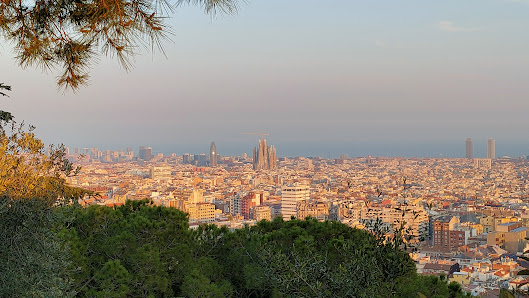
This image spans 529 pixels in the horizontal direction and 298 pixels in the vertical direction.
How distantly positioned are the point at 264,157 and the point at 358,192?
170 feet

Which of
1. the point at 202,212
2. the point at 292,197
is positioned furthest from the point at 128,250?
the point at 292,197

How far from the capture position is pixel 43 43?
2996 mm

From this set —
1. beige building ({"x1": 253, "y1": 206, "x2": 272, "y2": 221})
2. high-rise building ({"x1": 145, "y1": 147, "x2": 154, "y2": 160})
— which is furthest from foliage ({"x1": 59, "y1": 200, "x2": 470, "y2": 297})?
high-rise building ({"x1": 145, "y1": 147, "x2": 154, "y2": 160})

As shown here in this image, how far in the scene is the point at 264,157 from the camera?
200ft

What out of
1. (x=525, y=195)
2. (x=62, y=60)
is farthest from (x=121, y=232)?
(x=525, y=195)

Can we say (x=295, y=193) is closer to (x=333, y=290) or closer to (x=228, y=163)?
(x=333, y=290)

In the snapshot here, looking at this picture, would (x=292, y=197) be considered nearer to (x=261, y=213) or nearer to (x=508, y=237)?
(x=261, y=213)

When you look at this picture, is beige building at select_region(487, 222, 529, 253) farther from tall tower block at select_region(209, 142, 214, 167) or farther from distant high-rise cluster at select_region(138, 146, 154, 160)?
tall tower block at select_region(209, 142, 214, 167)

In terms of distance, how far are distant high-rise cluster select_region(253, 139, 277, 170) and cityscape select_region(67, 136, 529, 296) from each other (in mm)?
109

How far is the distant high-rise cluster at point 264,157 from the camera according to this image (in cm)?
6028

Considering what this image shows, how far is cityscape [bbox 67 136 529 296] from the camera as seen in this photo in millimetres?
10914

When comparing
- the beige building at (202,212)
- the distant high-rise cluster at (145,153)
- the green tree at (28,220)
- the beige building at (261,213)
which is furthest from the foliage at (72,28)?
the distant high-rise cluster at (145,153)

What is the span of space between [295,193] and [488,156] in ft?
97.8

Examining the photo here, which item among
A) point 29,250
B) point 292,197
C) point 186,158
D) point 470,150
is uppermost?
point 470,150
